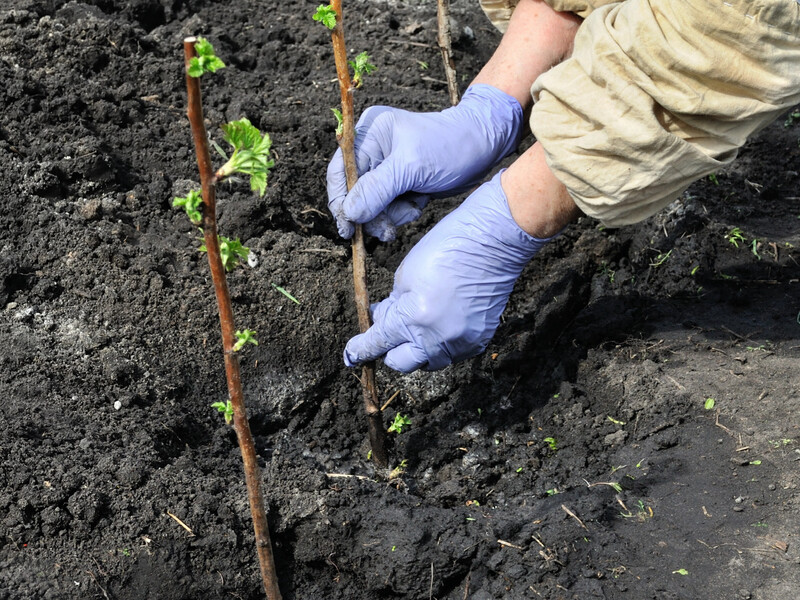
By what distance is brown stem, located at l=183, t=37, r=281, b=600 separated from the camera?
144 cm

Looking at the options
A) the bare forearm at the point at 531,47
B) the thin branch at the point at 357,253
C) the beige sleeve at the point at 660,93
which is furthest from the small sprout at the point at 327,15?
the bare forearm at the point at 531,47

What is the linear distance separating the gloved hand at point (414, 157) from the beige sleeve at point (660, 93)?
385 millimetres

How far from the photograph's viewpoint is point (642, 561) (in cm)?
221

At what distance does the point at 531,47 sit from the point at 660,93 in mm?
849

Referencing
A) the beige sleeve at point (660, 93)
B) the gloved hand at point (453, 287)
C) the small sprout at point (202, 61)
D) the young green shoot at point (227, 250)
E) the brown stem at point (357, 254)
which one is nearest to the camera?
the small sprout at point (202, 61)

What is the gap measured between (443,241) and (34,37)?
8.03ft

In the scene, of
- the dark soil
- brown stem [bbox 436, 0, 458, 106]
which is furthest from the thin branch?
brown stem [bbox 436, 0, 458, 106]

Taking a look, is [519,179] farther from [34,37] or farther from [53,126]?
[34,37]

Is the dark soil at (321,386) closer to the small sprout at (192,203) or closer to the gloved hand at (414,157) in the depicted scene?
the gloved hand at (414,157)

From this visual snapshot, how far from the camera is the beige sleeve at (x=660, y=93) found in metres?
2.03

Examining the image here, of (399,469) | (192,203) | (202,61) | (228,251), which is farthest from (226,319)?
(399,469)

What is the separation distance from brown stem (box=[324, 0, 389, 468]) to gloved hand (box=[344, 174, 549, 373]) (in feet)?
0.26

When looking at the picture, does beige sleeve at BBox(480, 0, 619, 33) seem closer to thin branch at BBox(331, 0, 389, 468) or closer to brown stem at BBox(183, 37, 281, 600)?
thin branch at BBox(331, 0, 389, 468)

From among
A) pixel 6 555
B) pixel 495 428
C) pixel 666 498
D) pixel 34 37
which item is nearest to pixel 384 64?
pixel 34 37
